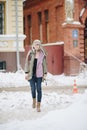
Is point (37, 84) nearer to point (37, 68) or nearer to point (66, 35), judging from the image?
point (37, 68)

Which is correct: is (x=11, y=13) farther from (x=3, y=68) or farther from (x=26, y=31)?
(x=26, y=31)

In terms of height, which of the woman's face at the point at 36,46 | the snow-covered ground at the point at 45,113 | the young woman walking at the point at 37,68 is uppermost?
the woman's face at the point at 36,46

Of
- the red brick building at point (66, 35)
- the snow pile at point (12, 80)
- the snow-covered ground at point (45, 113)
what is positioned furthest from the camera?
the red brick building at point (66, 35)

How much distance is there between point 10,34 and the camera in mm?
24969

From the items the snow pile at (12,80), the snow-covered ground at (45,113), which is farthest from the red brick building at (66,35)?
the snow-covered ground at (45,113)

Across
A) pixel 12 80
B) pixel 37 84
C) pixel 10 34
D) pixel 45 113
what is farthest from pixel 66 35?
pixel 45 113

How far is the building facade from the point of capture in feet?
81.8

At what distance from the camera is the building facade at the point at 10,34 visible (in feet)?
81.8

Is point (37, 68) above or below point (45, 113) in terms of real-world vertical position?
above

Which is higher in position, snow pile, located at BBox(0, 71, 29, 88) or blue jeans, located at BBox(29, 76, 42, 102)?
blue jeans, located at BBox(29, 76, 42, 102)

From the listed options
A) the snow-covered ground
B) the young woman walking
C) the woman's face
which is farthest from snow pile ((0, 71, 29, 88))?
the woman's face

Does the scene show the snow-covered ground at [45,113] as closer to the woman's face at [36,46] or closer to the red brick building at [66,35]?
the woman's face at [36,46]

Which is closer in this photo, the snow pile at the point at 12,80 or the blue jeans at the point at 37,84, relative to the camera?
the blue jeans at the point at 37,84

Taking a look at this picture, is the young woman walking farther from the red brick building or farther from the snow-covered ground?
the red brick building
